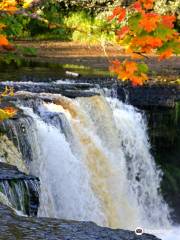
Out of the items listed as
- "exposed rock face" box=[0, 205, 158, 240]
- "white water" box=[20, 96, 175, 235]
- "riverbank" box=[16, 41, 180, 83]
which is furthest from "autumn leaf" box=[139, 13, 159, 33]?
"riverbank" box=[16, 41, 180, 83]

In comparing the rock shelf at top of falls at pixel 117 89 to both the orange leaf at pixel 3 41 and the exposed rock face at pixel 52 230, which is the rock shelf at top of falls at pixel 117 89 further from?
the orange leaf at pixel 3 41

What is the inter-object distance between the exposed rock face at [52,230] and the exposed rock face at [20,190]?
5.75 feet

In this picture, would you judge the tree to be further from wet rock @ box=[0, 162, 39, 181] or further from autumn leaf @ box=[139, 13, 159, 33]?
wet rock @ box=[0, 162, 39, 181]

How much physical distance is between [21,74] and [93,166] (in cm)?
492

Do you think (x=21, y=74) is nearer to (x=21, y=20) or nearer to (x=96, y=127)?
(x=96, y=127)

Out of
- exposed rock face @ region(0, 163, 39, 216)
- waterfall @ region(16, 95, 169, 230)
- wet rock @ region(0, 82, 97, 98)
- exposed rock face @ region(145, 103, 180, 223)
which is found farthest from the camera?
exposed rock face @ region(145, 103, 180, 223)

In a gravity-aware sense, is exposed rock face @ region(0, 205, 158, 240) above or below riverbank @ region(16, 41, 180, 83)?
below

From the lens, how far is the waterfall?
10.3 metres

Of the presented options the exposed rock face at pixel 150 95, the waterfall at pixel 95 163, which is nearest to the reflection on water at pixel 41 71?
the exposed rock face at pixel 150 95

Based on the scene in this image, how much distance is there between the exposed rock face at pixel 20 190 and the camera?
6.87 metres

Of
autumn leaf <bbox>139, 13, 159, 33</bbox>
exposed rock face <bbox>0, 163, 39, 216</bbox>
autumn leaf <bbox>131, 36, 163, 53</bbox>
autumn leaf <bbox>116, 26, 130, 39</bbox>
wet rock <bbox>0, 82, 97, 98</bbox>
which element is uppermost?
autumn leaf <bbox>139, 13, 159, 33</bbox>

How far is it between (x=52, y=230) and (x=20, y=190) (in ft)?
7.47

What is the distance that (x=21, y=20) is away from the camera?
11.9 feet

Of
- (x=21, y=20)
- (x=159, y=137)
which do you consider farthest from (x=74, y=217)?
(x=21, y=20)
